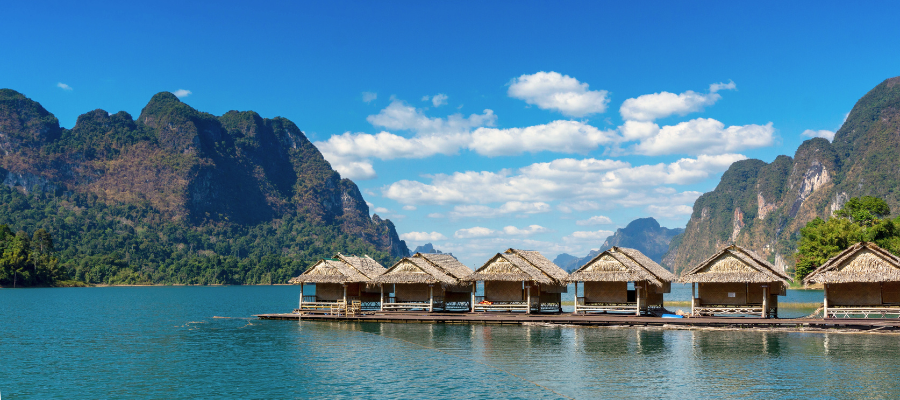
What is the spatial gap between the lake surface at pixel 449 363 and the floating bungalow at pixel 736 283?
2999 millimetres

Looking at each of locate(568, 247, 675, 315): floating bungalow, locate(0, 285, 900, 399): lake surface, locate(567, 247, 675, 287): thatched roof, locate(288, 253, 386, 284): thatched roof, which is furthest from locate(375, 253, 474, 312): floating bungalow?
locate(567, 247, 675, 287): thatched roof

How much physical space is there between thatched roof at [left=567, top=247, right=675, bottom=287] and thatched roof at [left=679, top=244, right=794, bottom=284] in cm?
222

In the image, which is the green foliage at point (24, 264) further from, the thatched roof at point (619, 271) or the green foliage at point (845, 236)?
the green foliage at point (845, 236)

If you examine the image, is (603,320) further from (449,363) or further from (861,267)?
(449,363)

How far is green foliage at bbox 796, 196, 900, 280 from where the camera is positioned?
66625 millimetres

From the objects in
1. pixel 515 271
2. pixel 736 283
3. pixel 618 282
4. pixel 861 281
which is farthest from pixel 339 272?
pixel 861 281

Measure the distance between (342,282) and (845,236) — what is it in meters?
53.9

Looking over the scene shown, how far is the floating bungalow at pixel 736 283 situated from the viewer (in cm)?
3494

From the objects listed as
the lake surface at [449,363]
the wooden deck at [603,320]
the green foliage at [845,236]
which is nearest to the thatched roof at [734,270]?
the wooden deck at [603,320]

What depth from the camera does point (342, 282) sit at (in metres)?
43.1

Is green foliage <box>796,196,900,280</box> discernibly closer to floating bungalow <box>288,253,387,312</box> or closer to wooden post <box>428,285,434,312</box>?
wooden post <box>428,285,434,312</box>

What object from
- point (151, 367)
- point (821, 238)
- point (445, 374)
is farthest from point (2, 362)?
point (821, 238)

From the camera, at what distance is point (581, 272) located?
127ft

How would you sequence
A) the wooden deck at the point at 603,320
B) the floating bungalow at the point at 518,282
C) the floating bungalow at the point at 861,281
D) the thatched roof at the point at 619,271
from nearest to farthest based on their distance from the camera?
the floating bungalow at the point at 861,281
the wooden deck at the point at 603,320
the thatched roof at the point at 619,271
the floating bungalow at the point at 518,282
